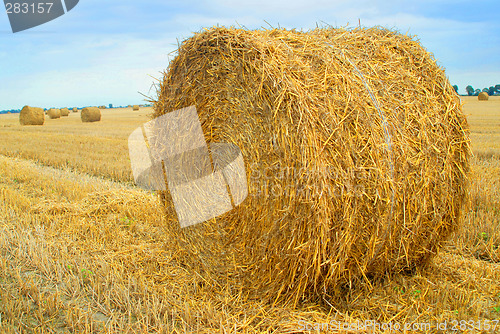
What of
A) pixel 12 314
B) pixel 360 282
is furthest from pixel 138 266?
pixel 360 282

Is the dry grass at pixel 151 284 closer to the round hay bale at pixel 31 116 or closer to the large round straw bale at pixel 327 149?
the large round straw bale at pixel 327 149

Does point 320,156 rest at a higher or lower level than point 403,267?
higher

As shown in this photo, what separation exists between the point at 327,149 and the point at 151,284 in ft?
6.84

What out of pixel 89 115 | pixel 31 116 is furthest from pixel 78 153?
pixel 89 115

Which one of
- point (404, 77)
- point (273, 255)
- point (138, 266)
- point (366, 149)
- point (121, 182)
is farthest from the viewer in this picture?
point (121, 182)

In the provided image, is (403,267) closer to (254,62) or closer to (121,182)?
(254,62)

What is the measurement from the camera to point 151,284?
3.63m

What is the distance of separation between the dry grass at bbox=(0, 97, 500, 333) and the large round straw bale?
0.22 meters

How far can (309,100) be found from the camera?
Answer: 292 centimetres

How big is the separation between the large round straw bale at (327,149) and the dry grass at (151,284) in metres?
0.22

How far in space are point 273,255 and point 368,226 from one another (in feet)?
2.64

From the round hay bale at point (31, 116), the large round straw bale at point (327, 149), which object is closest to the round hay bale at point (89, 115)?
the round hay bale at point (31, 116)

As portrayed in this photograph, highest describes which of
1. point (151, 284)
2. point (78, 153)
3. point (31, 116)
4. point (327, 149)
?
point (31, 116)

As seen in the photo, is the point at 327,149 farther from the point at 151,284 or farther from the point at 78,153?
the point at 78,153
